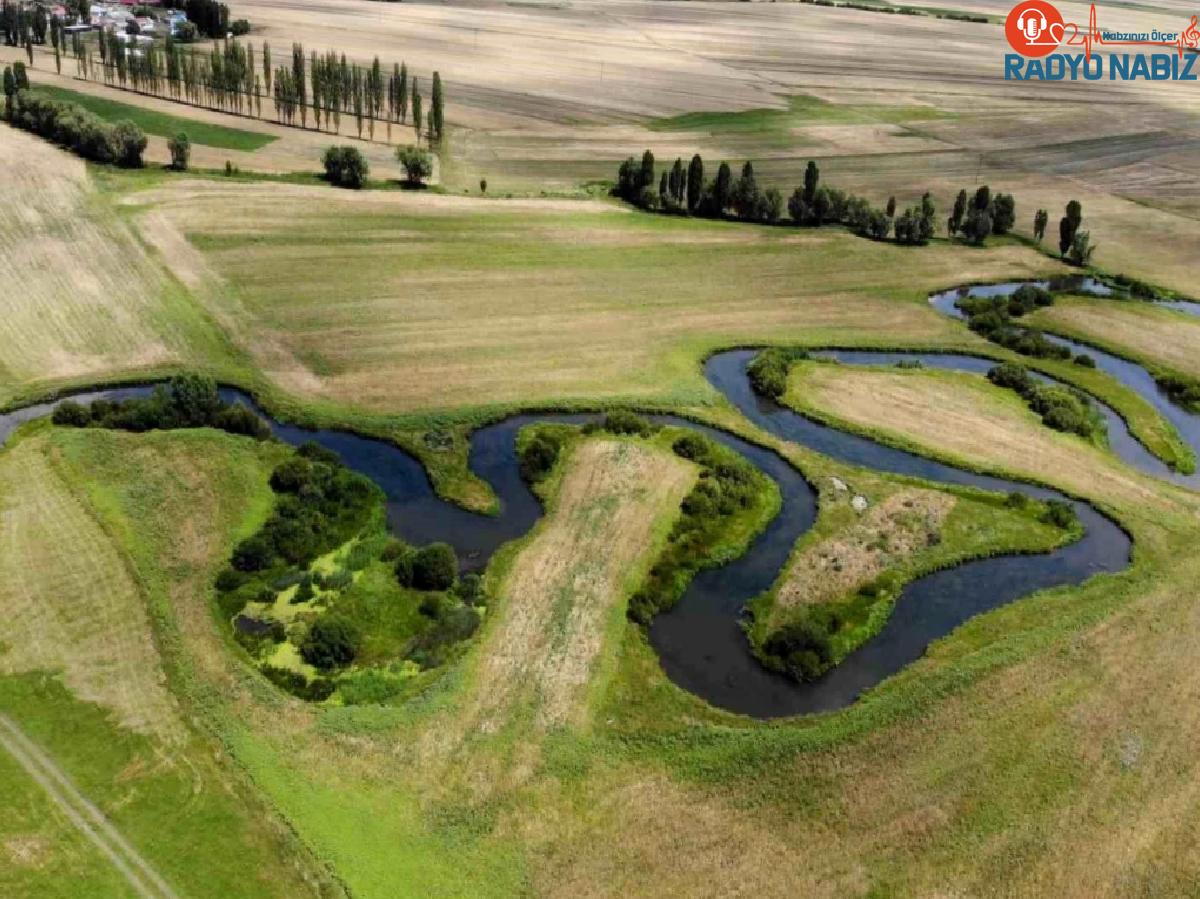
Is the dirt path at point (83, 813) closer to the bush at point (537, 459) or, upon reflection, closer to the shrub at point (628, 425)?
the bush at point (537, 459)

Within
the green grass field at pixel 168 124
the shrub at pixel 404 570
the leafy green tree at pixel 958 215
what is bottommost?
the shrub at pixel 404 570

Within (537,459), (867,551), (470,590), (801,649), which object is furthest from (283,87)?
(801,649)

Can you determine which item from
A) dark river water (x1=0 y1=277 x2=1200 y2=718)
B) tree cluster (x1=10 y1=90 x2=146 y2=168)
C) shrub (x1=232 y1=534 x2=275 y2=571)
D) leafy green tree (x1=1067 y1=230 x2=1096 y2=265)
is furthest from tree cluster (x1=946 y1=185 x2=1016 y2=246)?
tree cluster (x1=10 y1=90 x2=146 y2=168)

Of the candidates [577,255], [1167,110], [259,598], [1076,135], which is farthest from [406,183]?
[1167,110]

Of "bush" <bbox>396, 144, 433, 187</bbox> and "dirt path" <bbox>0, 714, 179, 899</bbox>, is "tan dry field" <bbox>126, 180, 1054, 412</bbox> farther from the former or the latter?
"dirt path" <bbox>0, 714, 179, 899</bbox>

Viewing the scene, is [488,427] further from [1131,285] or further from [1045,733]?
[1131,285]

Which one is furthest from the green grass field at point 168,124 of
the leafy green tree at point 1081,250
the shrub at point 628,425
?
the leafy green tree at point 1081,250

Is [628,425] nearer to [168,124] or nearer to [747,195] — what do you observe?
[747,195]
